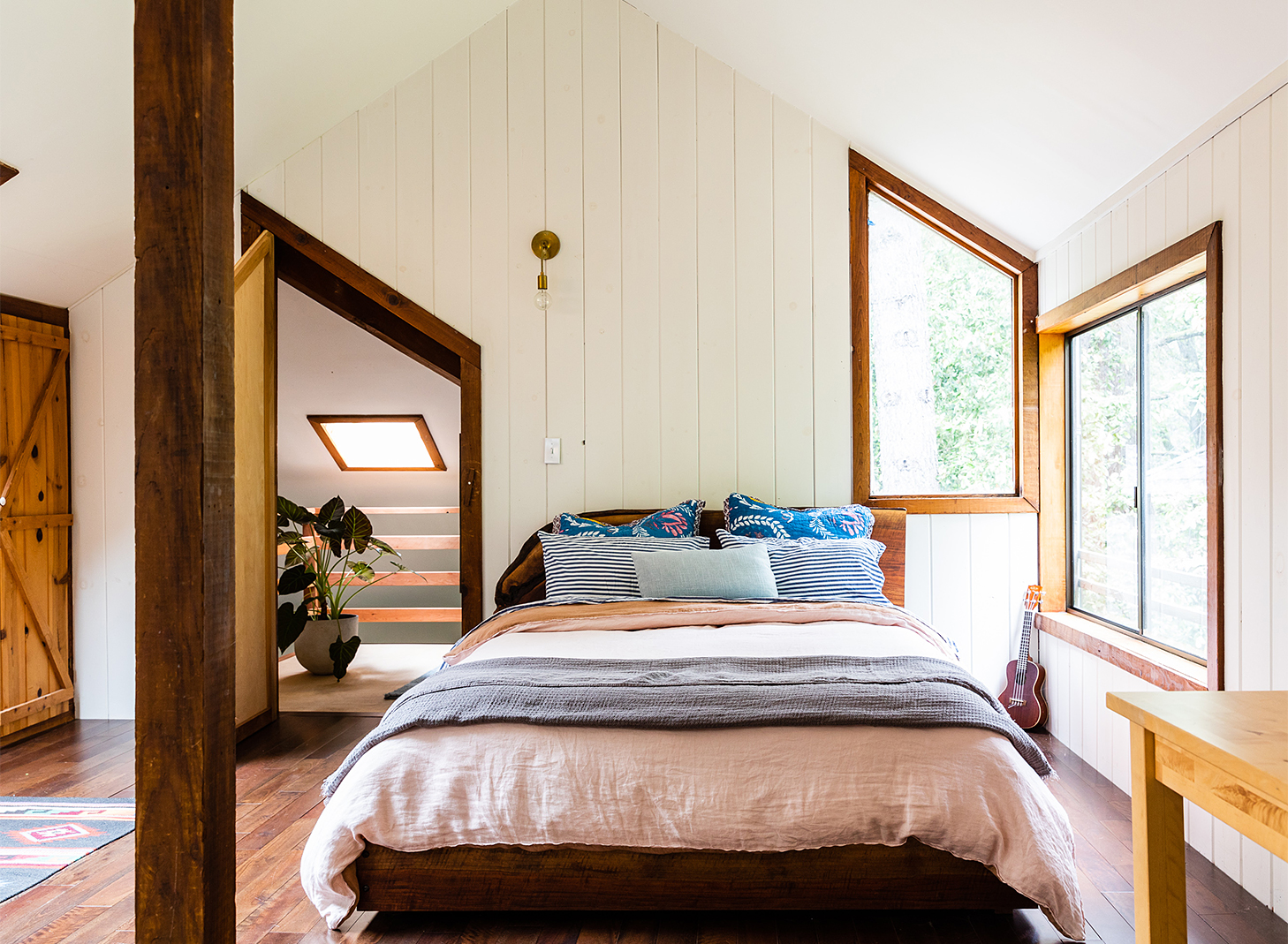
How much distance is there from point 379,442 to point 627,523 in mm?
2611

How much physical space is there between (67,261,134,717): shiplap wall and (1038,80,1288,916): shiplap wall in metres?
4.18

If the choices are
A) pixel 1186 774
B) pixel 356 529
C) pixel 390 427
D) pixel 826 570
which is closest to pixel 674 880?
pixel 1186 774

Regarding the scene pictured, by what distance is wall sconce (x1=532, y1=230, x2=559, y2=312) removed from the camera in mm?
3777

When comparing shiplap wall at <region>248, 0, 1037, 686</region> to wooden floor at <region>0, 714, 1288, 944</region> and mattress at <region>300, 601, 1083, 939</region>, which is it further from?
mattress at <region>300, 601, 1083, 939</region>

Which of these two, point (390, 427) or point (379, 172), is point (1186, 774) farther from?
point (390, 427)

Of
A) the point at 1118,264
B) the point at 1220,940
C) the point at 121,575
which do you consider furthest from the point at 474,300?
the point at 1220,940

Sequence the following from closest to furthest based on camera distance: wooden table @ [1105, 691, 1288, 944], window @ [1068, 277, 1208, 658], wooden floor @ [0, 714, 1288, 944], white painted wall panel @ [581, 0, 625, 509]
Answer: wooden table @ [1105, 691, 1288, 944] → wooden floor @ [0, 714, 1288, 944] → window @ [1068, 277, 1208, 658] → white painted wall panel @ [581, 0, 625, 509]

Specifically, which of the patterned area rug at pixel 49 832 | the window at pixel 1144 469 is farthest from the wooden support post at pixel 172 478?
the window at pixel 1144 469

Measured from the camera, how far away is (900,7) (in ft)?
9.12

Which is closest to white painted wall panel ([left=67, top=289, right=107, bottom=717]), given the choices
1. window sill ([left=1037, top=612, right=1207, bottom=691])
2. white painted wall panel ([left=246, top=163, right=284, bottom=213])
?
white painted wall panel ([left=246, top=163, right=284, bottom=213])

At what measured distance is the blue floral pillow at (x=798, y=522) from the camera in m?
3.45

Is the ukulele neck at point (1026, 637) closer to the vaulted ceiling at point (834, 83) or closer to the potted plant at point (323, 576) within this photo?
the vaulted ceiling at point (834, 83)

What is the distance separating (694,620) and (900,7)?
214 cm

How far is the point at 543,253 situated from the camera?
3.79 metres
